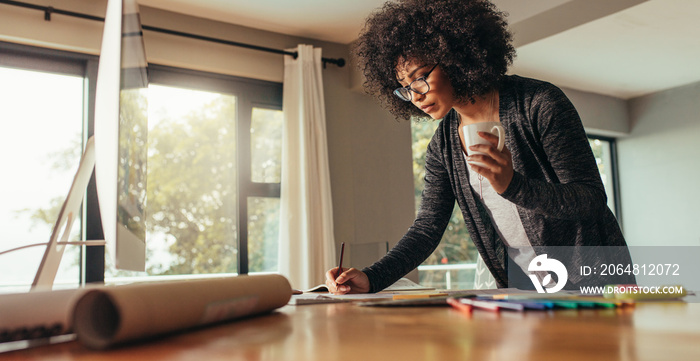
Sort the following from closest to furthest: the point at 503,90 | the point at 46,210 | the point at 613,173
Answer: the point at 503,90 < the point at 46,210 < the point at 613,173

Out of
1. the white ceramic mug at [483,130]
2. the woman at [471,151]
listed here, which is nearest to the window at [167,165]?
the woman at [471,151]

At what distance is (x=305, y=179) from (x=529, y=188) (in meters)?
2.80

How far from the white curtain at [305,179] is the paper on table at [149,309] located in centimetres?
311

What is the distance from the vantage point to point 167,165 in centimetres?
351

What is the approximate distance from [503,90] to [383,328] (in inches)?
41.9

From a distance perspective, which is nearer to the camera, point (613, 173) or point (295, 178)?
point (295, 178)

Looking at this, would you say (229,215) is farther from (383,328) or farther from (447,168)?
(383,328)

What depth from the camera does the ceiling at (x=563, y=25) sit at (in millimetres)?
3469

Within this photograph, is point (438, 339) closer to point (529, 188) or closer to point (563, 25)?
point (529, 188)

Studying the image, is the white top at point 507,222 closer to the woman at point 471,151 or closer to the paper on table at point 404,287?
the woman at point 471,151

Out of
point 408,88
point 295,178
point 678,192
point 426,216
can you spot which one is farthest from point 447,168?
point 678,192

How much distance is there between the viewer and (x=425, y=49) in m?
1.61

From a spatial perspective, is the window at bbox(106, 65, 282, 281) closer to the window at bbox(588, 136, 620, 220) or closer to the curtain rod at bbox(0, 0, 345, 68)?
the curtain rod at bbox(0, 0, 345, 68)

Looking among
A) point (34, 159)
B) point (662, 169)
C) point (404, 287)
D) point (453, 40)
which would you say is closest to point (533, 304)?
point (404, 287)
